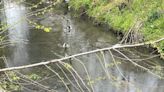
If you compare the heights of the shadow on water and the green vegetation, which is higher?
the green vegetation

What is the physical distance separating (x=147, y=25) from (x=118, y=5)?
3.55 meters

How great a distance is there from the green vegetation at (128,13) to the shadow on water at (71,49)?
80 cm

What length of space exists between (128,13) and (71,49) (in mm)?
5195

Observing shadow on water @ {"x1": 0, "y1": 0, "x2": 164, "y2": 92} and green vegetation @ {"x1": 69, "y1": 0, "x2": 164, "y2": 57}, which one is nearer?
shadow on water @ {"x1": 0, "y1": 0, "x2": 164, "y2": 92}

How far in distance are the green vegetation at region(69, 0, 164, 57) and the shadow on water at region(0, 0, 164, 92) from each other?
Answer: 0.80m

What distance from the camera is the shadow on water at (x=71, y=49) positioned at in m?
13.2

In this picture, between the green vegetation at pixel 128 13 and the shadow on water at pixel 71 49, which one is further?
the green vegetation at pixel 128 13

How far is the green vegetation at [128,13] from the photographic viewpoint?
707 inches

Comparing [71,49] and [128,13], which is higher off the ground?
[128,13]

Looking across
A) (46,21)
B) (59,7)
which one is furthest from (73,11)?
(46,21)

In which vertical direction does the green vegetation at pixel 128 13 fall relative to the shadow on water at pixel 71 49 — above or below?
above

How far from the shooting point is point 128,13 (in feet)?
68.5

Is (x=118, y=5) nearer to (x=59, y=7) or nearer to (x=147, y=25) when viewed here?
(x=147, y=25)

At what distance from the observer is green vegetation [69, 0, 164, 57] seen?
18.0 metres
